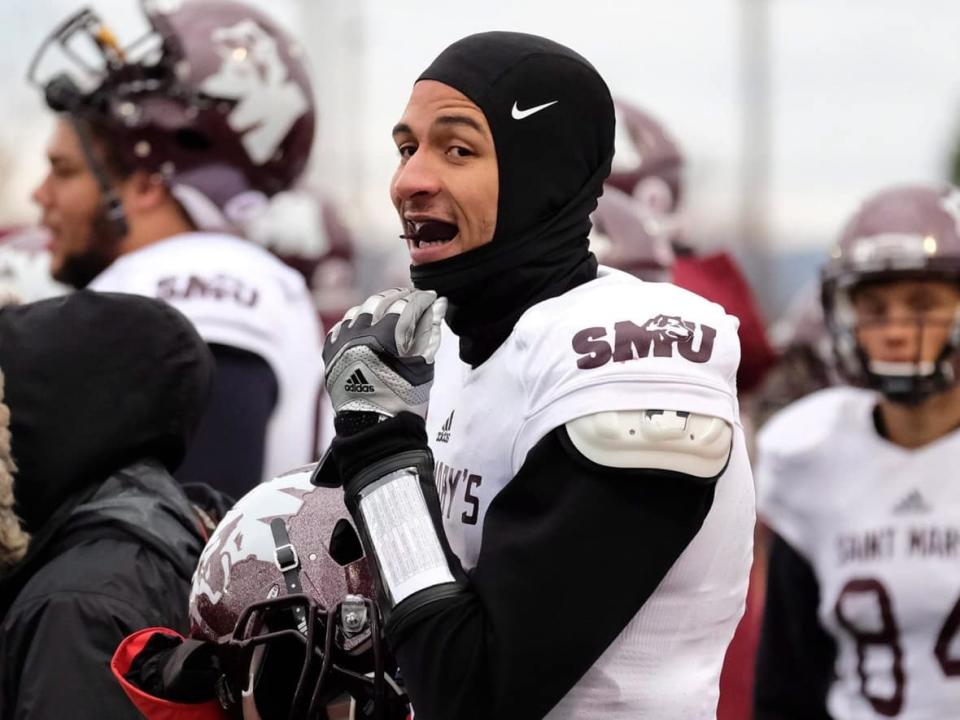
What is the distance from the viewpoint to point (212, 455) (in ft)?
13.9

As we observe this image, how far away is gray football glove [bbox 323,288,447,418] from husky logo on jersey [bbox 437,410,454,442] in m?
0.18

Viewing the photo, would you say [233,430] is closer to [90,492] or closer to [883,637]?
[90,492]

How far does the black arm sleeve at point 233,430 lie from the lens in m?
4.24

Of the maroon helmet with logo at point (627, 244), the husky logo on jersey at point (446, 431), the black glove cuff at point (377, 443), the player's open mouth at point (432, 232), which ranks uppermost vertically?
the player's open mouth at point (432, 232)

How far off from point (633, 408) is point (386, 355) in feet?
1.15

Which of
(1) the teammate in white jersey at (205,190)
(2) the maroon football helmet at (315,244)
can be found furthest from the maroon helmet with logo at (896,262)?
(2) the maroon football helmet at (315,244)

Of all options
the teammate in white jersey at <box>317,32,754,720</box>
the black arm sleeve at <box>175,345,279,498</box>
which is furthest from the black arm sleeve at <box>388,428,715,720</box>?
the black arm sleeve at <box>175,345,279,498</box>

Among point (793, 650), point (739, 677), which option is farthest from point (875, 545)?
point (739, 677)

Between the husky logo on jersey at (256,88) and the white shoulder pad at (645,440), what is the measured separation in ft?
9.55

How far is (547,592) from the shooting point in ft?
7.76

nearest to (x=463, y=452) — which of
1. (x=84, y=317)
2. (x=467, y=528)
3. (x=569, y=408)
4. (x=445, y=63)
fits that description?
(x=467, y=528)

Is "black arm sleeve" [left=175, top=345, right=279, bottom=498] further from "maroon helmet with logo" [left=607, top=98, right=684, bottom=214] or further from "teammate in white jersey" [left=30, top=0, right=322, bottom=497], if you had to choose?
"maroon helmet with logo" [left=607, top=98, right=684, bottom=214]

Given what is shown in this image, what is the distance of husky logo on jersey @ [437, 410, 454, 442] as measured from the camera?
272 cm

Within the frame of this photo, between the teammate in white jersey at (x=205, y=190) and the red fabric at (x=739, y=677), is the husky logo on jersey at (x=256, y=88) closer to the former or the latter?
the teammate in white jersey at (x=205, y=190)
